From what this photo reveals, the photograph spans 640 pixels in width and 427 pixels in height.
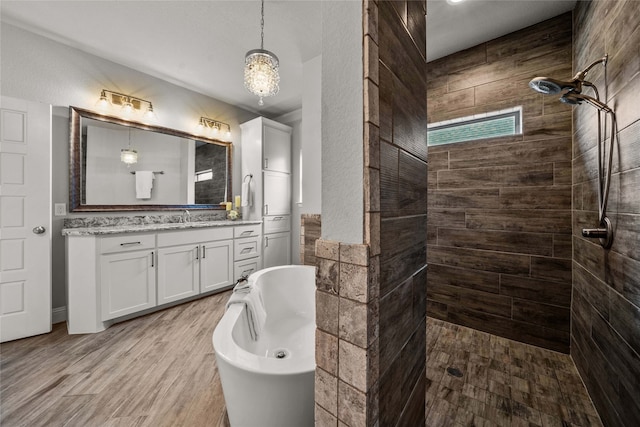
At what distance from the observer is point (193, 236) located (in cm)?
291

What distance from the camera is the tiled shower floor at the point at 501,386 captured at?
1.35 metres

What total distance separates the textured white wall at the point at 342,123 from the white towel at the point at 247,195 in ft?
11.0

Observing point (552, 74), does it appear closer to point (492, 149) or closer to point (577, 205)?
point (492, 149)

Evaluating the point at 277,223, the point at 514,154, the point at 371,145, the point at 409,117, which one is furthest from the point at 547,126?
the point at 277,223

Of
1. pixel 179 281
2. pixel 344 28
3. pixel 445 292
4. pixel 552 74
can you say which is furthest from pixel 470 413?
pixel 179 281

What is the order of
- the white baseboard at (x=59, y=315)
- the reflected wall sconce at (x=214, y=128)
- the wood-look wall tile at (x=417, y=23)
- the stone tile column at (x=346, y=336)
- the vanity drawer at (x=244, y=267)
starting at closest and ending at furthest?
1. the stone tile column at (x=346, y=336)
2. the wood-look wall tile at (x=417, y=23)
3. the white baseboard at (x=59, y=315)
4. the vanity drawer at (x=244, y=267)
5. the reflected wall sconce at (x=214, y=128)

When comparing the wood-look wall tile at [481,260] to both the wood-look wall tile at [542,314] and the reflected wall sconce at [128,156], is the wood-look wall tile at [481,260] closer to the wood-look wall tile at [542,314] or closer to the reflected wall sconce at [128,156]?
the wood-look wall tile at [542,314]

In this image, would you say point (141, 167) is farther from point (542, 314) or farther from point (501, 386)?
point (542, 314)

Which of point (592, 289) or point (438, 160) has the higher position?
point (438, 160)

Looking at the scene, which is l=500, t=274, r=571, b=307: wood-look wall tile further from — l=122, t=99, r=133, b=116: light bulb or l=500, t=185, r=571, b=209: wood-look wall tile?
l=122, t=99, r=133, b=116: light bulb

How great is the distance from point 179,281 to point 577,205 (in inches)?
145

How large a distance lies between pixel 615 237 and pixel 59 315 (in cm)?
435

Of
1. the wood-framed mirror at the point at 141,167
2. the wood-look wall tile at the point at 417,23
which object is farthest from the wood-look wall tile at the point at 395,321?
the wood-framed mirror at the point at 141,167

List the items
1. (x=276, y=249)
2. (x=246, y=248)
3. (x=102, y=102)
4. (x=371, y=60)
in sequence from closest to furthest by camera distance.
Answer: (x=371, y=60)
(x=102, y=102)
(x=246, y=248)
(x=276, y=249)
